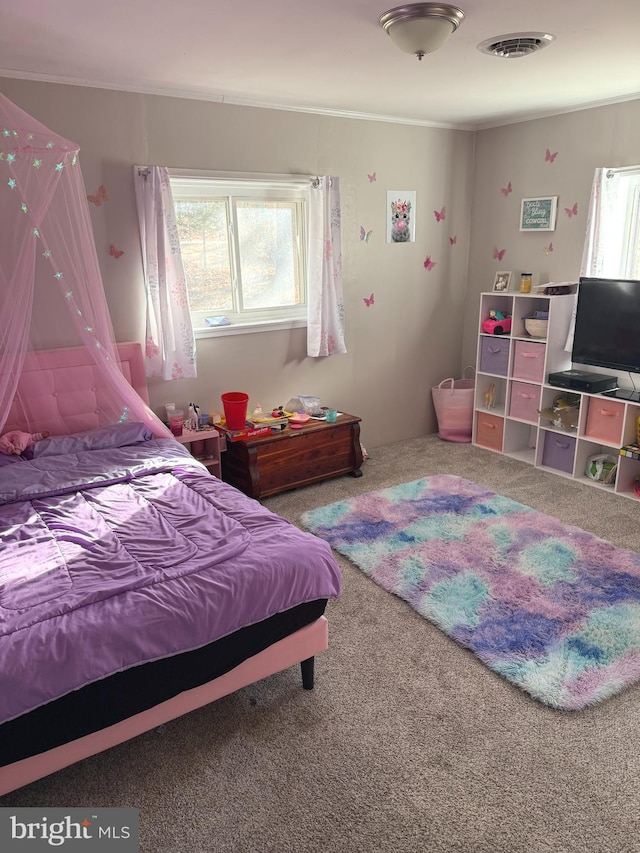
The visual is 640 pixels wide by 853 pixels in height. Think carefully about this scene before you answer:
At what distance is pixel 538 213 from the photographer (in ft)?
15.9

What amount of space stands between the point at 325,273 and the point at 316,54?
5.39 feet

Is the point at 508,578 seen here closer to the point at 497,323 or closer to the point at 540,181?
the point at 497,323

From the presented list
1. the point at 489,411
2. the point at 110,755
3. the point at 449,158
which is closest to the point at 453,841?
the point at 110,755

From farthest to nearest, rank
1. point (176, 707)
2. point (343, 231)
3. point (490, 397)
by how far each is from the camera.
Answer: point (490, 397), point (343, 231), point (176, 707)

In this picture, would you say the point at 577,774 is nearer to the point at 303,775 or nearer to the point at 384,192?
the point at 303,775

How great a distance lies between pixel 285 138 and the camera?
4.33 m

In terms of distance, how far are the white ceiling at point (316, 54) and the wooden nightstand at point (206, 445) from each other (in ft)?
6.83

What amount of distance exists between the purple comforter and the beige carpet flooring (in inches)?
A: 17.4

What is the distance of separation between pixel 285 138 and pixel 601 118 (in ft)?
7.21

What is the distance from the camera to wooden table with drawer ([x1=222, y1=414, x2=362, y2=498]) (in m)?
4.10

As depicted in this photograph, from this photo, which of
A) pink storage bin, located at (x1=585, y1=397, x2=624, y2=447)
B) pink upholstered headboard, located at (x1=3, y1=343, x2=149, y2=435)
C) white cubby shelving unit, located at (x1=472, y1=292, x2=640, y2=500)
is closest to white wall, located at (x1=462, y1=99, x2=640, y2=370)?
white cubby shelving unit, located at (x1=472, y1=292, x2=640, y2=500)


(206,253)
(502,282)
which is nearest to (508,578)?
(502,282)

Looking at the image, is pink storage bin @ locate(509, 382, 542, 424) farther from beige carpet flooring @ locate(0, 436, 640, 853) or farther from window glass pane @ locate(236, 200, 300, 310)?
beige carpet flooring @ locate(0, 436, 640, 853)

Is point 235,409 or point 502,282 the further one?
point 502,282
